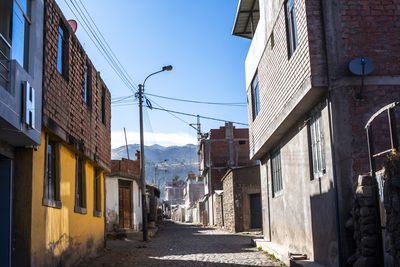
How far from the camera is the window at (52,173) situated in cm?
948

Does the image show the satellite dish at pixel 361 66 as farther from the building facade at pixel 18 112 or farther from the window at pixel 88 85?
the window at pixel 88 85

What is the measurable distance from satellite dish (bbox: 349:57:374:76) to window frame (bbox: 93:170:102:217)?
944 cm

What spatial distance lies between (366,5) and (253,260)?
692 centimetres

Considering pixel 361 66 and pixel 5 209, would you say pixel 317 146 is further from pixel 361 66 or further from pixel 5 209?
pixel 5 209

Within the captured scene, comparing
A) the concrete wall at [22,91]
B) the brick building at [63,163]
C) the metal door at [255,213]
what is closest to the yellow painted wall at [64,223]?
the brick building at [63,163]

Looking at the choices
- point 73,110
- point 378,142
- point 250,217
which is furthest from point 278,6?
point 250,217

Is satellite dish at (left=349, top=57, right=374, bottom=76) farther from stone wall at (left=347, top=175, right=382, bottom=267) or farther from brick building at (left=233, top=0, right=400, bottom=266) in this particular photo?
stone wall at (left=347, top=175, right=382, bottom=267)

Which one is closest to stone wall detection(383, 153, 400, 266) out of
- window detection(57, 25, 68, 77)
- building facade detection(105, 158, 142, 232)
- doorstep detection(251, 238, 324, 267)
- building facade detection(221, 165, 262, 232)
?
doorstep detection(251, 238, 324, 267)

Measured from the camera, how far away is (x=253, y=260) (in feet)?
40.1

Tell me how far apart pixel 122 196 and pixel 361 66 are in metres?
19.0

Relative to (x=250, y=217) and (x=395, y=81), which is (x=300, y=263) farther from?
(x=250, y=217)

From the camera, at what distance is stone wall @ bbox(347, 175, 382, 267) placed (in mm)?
7043

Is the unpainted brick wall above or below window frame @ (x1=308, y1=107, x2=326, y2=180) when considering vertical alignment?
above

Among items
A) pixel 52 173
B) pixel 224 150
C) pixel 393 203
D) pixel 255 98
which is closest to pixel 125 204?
pixel 255 98
